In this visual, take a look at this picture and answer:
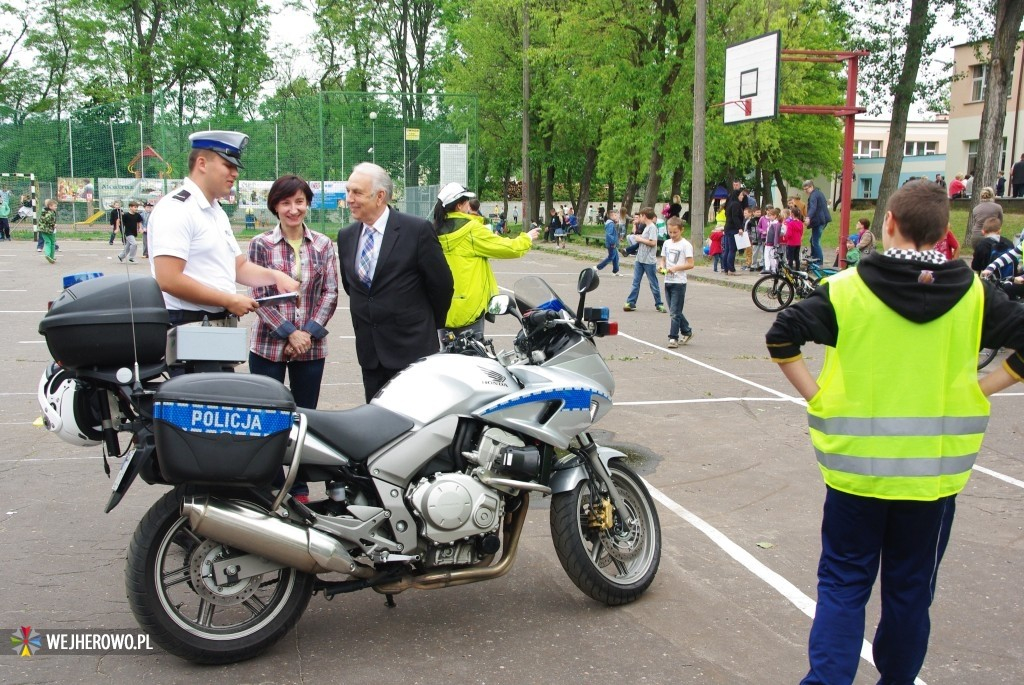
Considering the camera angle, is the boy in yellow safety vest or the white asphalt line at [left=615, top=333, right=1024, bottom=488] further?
the white asphalt line at [left=615, top=333, right=1024, bottom=488]

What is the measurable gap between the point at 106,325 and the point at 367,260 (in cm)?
180

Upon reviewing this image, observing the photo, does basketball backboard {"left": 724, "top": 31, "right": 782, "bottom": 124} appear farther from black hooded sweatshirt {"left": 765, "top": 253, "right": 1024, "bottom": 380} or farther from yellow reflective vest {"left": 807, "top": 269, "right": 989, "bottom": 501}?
yellow reflective vest {"left": 807, "top": 269, "right": 989, "bottom": 501}

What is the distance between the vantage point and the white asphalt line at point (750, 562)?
14.3 ft

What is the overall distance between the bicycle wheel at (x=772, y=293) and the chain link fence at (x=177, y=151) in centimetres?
2223

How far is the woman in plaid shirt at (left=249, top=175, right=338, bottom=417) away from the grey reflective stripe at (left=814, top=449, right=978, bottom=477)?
3032mm

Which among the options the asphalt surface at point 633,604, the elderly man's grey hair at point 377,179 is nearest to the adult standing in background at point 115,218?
the asphalt surface at point 633,604

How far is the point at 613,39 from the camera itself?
32062 millimetres

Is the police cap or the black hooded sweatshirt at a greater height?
the police cap

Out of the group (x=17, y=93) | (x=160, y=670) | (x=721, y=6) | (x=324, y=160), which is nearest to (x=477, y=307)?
(x=160, y=670)

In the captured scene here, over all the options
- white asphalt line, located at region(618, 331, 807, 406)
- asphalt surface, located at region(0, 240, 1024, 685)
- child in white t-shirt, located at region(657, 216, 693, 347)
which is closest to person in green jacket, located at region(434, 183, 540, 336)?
asphalt surface, located at region(0, 240, 1024, 685)

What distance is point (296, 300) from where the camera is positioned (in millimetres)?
5297

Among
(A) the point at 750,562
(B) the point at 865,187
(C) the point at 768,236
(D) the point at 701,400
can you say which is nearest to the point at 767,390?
(D) the point at 701,400

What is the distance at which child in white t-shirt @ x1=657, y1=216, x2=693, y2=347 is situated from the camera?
490 inches

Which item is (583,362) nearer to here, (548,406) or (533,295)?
(548,406)
